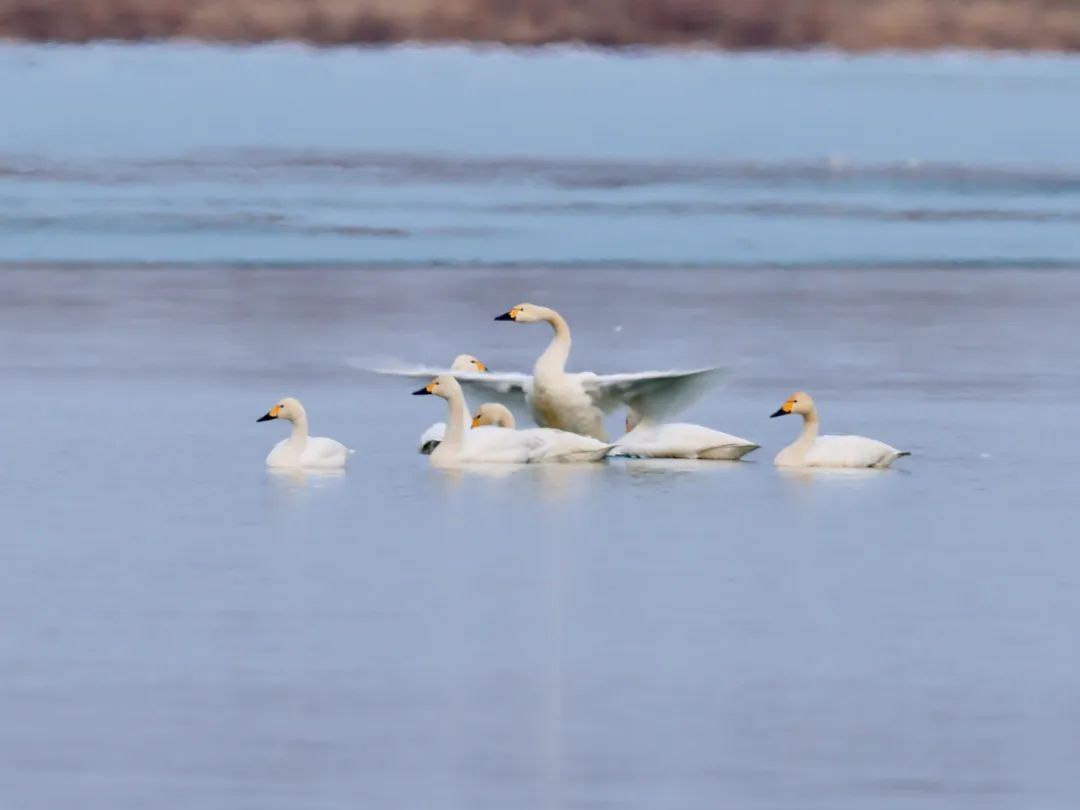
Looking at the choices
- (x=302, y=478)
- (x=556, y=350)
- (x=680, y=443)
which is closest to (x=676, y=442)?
(x=680, y=443)

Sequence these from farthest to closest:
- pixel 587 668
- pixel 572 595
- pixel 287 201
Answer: pixel 287 201 < pixel 572 595 < pixel 587 668

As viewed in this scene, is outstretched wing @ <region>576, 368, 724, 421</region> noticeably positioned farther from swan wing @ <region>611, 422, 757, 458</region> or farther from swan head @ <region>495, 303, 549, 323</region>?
swan head @ <region>495, 303, 549, 323</region>

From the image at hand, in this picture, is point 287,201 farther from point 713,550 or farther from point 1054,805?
point 1054,805

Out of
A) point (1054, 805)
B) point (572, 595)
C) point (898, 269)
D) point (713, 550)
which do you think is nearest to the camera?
point (1054, 805)

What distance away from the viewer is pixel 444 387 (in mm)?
12203

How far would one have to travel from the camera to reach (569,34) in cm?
3606

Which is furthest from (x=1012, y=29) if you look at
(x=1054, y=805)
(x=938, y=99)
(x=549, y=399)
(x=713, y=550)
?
(x=1054, y=805)

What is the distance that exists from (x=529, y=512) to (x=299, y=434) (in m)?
1.48

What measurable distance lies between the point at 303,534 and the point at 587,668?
2.37 meters

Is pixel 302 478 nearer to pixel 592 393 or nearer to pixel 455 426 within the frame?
pixel 455 426

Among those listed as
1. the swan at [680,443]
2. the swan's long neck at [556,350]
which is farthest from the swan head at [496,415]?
the swan at [680,443]

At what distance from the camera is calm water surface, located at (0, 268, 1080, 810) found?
676cm

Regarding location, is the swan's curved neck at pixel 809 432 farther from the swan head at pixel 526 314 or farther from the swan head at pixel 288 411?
the swan head at pixel 288 411

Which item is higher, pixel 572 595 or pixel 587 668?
pixel 572 595
